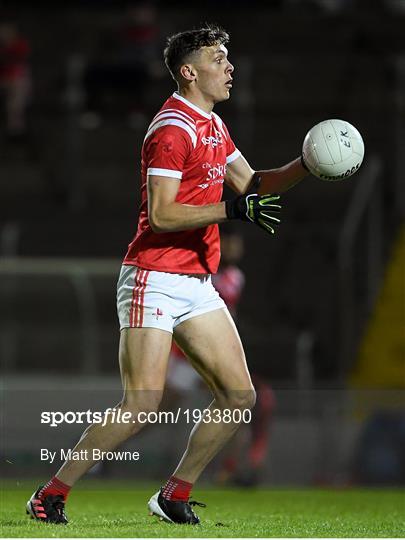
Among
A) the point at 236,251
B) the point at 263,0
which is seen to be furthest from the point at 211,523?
the point at 263,0

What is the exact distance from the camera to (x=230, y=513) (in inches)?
336

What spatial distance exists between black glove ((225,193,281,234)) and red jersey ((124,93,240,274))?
0.31m

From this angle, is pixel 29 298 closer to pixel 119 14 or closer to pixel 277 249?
pixel 277 249

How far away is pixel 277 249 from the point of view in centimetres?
1588

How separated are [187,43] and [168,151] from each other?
686 mm

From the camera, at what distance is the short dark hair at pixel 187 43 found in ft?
24.3

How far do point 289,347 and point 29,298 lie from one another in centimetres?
242

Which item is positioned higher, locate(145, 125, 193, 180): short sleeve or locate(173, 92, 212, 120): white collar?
locate(173, 92, 212, 120): white collar

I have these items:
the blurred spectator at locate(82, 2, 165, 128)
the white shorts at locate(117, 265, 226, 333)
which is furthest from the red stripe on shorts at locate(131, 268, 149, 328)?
the blurred spectator at locate(82, 2, 165, 128)

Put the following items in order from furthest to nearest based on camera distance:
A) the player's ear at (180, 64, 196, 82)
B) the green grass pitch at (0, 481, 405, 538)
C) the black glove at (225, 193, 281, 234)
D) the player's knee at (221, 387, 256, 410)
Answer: the player's ear at (180, 64, 196, 82) < the player's knee at (221, 387, 256, 410) < the black glove at (225, 193, 281, 234) < the green grass pitch at (0, 481, 405, 538)

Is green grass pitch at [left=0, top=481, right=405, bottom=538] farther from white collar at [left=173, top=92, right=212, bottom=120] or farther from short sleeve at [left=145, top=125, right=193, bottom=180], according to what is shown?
white collar at [left=173, top=92, right=212, bottom=120]

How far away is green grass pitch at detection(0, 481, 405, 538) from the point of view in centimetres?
673

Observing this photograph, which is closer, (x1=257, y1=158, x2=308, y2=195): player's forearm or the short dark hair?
the short dark hair

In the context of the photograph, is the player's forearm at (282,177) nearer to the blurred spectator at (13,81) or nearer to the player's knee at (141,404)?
the player's knee at (141,404)
